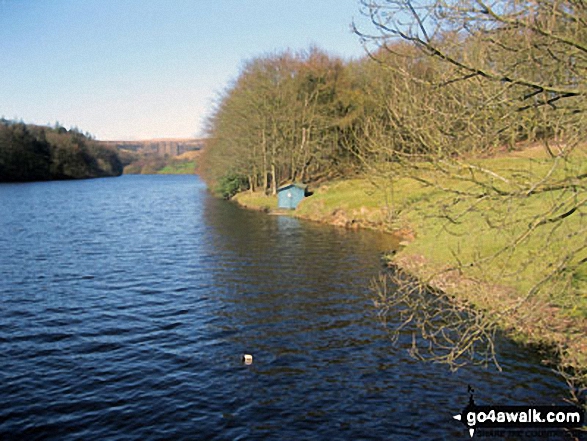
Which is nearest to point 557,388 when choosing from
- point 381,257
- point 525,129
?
point 525,129

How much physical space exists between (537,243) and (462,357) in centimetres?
727

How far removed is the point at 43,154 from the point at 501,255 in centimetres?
13107

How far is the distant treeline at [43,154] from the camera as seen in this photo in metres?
120

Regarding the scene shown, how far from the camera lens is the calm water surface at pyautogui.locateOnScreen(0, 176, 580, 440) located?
1068cm

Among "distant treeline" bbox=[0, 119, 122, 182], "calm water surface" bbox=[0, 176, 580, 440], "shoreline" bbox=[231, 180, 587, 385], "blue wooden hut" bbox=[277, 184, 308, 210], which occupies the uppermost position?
"distant treeline" bbox=[0, 119, 122, 182]

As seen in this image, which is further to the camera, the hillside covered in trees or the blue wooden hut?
the blue wooden hut

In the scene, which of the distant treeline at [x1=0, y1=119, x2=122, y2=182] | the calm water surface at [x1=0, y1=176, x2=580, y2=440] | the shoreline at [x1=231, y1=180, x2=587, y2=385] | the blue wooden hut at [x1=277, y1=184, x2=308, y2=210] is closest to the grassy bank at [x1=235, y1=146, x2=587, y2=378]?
the shoreline at [x1=231, y1=180, x2=587, y2=385]

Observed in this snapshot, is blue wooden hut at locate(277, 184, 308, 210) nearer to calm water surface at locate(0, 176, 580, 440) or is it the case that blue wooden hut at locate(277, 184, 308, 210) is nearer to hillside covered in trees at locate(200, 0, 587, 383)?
Answer: hillside covered in trees at locate(200, 0, 587, 383)

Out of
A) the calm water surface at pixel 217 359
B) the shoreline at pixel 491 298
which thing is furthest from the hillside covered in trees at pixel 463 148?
the calm water surface at pixel 217 359

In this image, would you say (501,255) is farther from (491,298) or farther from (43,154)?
(43,154)

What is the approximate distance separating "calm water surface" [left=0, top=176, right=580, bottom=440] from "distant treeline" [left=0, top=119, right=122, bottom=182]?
10547 cm

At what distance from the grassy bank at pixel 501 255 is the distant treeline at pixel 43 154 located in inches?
3992

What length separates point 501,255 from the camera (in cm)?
1858

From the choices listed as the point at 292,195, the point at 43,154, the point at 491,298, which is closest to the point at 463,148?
the point at 491,298
